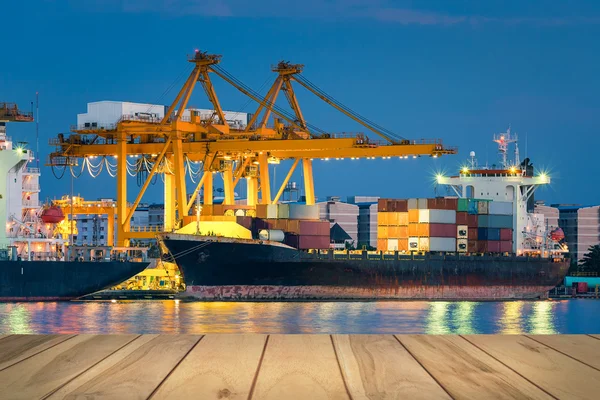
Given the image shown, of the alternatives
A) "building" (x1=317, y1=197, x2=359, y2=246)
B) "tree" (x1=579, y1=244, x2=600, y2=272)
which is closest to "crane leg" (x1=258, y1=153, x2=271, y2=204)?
"tree" (x1=579, y1=244, x2=600, y2=272)

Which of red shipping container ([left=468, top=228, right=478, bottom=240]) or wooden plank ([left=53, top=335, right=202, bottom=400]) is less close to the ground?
red shipping container ([left=468, top=228, right=478, bottom=240])

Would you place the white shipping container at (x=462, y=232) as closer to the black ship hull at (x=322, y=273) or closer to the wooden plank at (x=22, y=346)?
the black ship hull at (x=322, y=273)

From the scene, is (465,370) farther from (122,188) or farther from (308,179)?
(308,179)

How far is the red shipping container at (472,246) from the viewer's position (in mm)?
55500

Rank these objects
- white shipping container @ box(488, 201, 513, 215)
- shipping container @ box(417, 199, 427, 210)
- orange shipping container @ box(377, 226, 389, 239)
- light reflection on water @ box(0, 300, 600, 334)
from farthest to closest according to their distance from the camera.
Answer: white shipping container @ box(488, 201, 513, 215), orange shipping container @ box(377, 226, 389, 239), shipping container @ box(417, 199, 427, 210), light reflection on water @ box(0, 300, 600, 334)

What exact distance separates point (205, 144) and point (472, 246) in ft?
55.1

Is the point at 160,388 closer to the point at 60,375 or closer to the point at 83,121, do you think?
the point at 60,375

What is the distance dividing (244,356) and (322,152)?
54.1 meters

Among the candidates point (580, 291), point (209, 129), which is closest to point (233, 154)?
point (209, 129)

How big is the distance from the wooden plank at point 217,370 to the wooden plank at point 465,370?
0.81m

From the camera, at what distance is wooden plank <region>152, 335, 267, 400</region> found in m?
4.01

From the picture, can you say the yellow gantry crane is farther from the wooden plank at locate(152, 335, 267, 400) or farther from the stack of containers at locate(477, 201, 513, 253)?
the wooden plank at locate(152, 335, 267, 400)

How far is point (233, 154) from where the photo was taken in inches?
2288

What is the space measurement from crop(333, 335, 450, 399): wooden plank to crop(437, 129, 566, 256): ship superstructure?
188ft
